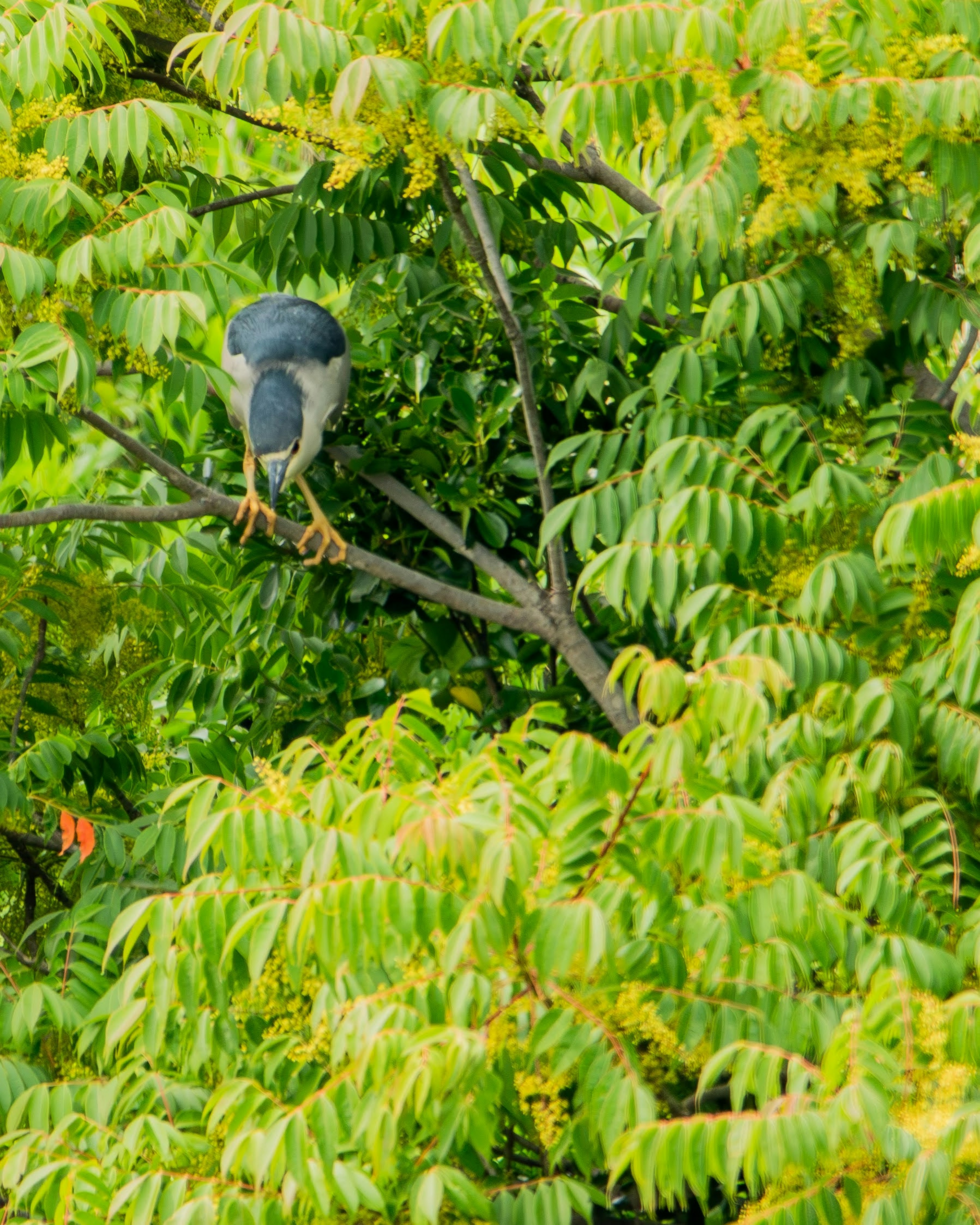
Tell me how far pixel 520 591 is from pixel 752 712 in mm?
1523

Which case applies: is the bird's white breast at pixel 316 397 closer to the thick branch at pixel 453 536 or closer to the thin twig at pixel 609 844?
the thick branch at pixel 453 536

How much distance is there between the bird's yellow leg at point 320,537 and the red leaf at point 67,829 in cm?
87

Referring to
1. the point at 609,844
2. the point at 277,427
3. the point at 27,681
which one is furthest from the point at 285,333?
the point at 609,844

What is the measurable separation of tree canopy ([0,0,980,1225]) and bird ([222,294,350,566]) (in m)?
0.10

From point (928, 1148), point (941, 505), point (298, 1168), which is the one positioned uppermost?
point (941, 505)

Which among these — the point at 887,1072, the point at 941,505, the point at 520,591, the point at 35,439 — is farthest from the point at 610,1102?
the point at 35,439

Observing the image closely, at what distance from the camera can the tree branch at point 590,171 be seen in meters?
3.62

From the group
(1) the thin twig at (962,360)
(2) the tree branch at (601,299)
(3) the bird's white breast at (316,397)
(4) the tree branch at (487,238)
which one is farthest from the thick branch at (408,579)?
Answer: (1) the thin twig at (962,360)

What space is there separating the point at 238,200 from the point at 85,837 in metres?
1.81

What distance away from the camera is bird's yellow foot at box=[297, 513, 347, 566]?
3566 mm

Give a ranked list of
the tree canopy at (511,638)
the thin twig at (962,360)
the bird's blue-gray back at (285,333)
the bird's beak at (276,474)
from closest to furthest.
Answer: the tree canopy at (511,638) → the thin twig at (962,360) → the bird's beak at (276,474) → the bird's blue-gray back at (285,333)

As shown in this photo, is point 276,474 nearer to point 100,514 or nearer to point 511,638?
point 100,514

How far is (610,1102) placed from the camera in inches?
76.5

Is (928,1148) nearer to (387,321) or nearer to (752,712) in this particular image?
(752,712)
